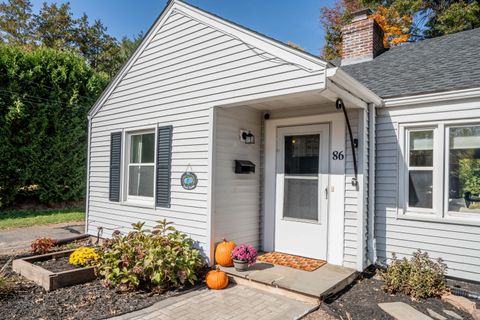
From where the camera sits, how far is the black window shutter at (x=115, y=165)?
625cm

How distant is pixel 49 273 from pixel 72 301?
0.69 meters

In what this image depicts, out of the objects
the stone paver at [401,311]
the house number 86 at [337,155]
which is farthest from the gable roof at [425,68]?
the stone paver at [401,311]

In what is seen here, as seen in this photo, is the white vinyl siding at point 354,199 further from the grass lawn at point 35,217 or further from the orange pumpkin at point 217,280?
the grass lawn at point 35,217

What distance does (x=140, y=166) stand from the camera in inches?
238

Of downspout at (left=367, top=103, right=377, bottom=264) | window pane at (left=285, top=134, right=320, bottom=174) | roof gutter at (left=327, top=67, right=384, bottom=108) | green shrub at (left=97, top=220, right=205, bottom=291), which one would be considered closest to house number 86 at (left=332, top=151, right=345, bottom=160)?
window pane at (left=285, top=134, right=320, bottom=174)

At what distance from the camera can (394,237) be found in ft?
14.9

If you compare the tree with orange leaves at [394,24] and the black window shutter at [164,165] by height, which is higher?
the tree with orange leaves at [394,24]

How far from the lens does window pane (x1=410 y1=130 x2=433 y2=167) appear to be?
4.37 meters

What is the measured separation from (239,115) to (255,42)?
127 centimetres

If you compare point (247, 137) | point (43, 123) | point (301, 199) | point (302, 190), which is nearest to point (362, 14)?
point (247, 137)

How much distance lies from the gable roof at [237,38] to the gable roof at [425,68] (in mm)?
1811

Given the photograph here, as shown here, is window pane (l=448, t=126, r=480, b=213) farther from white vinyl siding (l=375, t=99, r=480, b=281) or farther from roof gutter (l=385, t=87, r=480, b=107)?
roof gutter (l=385, t=87, r=480, b=107)

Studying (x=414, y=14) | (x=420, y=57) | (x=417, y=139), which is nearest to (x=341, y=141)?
(x=417, y=139)

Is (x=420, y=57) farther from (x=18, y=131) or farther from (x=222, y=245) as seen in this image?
(x=18, y=131)
